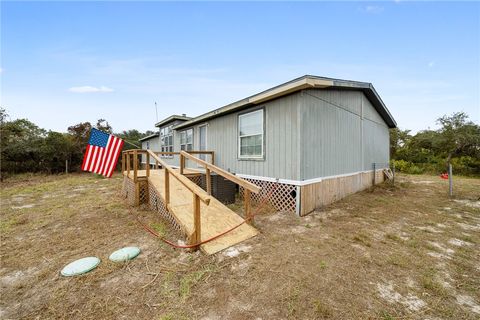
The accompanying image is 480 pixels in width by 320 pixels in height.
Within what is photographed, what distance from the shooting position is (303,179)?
4980 millimetres

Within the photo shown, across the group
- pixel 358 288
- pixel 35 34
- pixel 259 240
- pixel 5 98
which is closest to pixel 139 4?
pixel 35 34

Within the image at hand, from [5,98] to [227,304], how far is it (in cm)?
2048

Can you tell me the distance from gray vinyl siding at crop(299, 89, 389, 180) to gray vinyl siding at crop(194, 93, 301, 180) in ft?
0.74

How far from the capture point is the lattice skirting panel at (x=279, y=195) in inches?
203

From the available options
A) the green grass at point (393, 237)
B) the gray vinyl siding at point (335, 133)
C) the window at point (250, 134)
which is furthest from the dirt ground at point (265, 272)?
the window at point (250, 134)

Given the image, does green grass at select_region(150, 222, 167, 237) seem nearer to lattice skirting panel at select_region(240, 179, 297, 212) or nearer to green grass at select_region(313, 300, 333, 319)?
lattice skirting panel at select_region(240, 179, 297, 212)

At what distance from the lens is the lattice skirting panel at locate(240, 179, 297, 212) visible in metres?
5.16

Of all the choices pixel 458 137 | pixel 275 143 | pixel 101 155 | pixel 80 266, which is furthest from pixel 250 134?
pixel 458 137

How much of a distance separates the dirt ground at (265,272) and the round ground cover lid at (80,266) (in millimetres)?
102

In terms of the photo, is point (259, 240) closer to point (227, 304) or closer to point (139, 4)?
point (227, 304)

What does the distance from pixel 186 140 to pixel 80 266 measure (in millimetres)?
7910

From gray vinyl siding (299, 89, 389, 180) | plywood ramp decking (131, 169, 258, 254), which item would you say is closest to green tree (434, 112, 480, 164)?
gray vinyl siding (299, 89, 389, 180)

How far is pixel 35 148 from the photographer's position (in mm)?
14250

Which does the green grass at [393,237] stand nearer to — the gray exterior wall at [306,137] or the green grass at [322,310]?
the gray exterior wall at [306,137]
